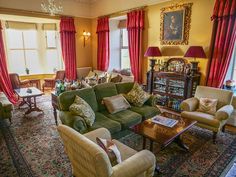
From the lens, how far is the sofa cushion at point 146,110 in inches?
142

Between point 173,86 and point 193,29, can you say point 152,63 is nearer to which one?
point 173,86

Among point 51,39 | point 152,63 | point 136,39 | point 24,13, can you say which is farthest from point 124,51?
point 24,13

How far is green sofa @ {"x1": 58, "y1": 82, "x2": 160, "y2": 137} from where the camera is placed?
2898 millimetres

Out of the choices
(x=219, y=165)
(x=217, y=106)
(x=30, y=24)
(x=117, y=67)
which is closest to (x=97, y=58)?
(x=117, y=67)

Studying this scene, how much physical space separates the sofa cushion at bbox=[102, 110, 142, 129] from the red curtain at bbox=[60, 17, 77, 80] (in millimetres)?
3865

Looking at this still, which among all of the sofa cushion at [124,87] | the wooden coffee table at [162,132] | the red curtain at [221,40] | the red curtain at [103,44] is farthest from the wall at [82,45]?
the wooden coffee table at [162,132]

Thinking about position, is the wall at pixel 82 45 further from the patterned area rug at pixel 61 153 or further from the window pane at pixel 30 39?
the patterned area rug at pixel 61 153

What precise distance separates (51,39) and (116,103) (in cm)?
549

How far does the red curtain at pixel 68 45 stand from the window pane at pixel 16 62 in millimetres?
1972

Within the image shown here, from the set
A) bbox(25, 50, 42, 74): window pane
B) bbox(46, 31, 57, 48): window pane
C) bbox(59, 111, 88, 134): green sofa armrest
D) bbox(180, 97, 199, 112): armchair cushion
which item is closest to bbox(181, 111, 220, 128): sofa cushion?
bbox(180, 97, 199, 112): armchair cushion

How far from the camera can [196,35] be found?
429 cm

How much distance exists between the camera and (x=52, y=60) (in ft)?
25.6

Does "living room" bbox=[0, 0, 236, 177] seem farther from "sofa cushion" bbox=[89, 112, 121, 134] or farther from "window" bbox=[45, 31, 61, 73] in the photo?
"window" bbox=[45, 31, 61, 73]

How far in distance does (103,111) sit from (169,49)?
257 cm
